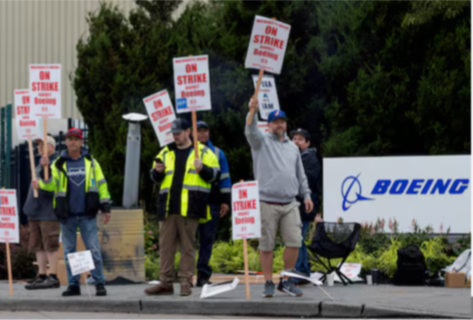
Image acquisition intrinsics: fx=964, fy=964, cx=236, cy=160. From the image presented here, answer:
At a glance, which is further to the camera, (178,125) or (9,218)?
(9,218)

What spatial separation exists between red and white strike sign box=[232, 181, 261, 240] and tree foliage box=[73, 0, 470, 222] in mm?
6927

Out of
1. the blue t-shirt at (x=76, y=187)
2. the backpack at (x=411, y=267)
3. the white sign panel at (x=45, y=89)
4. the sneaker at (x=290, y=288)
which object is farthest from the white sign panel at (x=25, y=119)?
the backpack at (x=411, y=267)

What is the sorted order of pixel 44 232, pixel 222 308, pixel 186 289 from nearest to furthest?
pixel 222 308
pixel 186 289
pixel 44 232

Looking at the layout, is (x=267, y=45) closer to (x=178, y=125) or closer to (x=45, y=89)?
(x=178, y=125)

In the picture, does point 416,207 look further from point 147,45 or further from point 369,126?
point 147,45

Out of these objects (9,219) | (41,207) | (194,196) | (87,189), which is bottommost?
(9,219)

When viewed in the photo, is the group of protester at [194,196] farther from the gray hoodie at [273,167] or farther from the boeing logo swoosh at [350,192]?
the boeing logo swoosh at [350,192]

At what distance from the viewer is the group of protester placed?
10.6 m

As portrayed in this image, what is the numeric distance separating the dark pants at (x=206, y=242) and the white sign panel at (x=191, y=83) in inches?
56.9

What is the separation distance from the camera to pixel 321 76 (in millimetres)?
18484

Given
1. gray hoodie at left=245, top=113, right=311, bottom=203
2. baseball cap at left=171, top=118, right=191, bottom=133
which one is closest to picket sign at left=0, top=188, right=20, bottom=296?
baseball cap at left=171, top=118, right=191, bottom=133

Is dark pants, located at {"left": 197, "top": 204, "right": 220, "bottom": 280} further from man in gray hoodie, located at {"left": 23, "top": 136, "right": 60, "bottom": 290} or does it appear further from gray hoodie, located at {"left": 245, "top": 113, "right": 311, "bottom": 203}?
man in gray hoodie, located at {"left": 23, "top": 136, "right": 60, "bottom": 290}

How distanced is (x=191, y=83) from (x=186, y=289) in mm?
2405

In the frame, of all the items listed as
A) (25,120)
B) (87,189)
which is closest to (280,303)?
(87,189)
